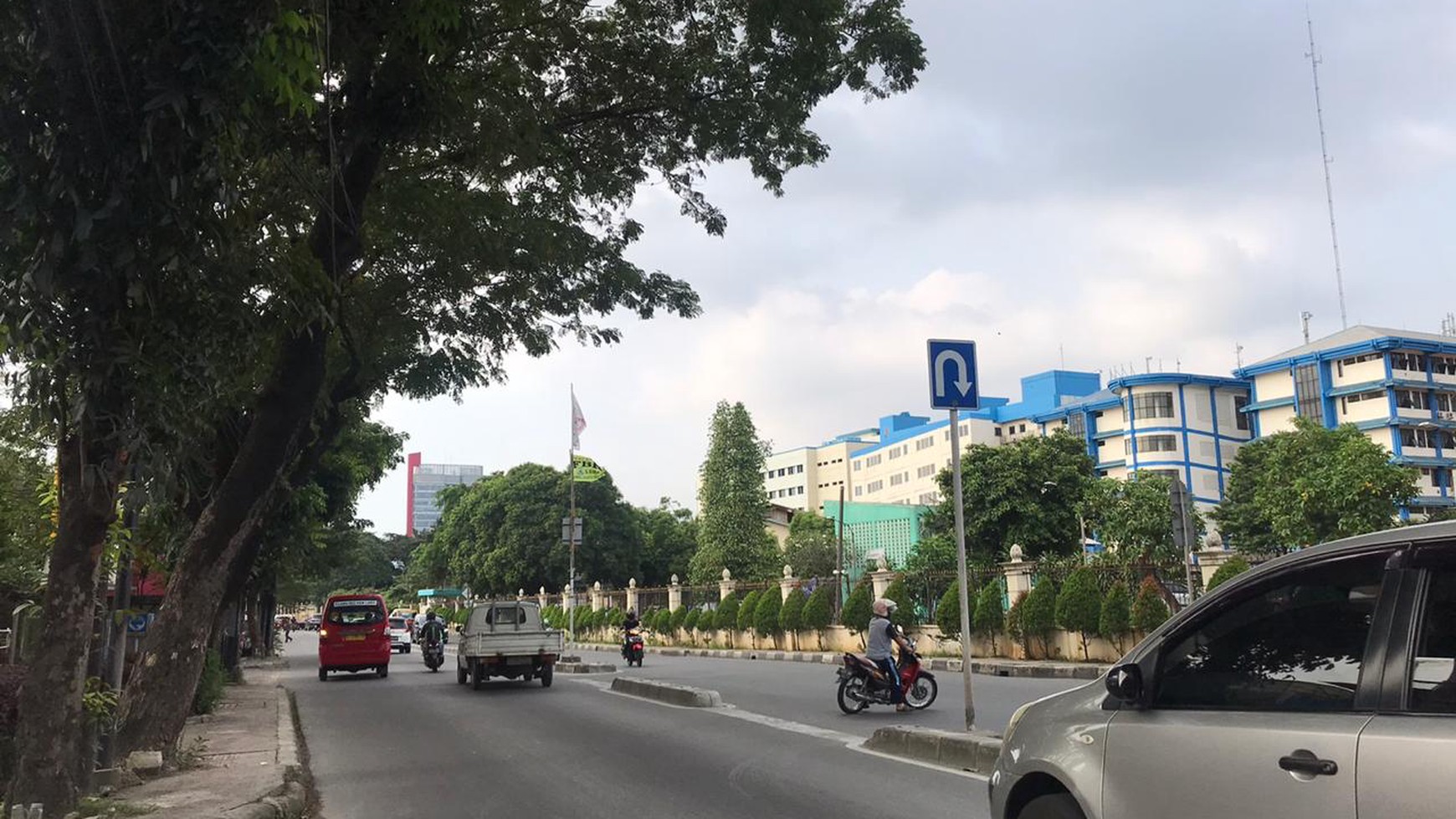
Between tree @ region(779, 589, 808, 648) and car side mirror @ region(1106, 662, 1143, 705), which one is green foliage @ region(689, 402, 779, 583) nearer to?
tree @ region(779, 589, 808, 648)

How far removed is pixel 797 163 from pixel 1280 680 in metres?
10.3

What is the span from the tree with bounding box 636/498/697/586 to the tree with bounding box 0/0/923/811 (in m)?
53.8

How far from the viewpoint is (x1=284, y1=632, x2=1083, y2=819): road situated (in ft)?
24.8

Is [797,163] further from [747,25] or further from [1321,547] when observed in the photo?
[1321,547]

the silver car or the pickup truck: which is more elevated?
the silver car

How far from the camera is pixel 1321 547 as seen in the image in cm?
330

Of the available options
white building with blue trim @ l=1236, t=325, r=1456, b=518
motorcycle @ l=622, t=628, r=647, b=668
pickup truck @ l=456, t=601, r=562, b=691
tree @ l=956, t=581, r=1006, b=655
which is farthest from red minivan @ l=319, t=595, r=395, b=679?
white building with blue trim @ l=1236, t=325, r=1456, b=518

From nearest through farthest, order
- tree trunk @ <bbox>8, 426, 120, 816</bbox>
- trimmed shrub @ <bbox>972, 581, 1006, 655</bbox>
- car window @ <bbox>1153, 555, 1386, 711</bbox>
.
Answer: car window @ <bbox>1153, 555, 1386, 711</bbox>
tree trunk @ <bbox>8, 426, 120, 816</bbox>
trimmed shrub @ <bbox>972, 581, 1006, 655</bbox>

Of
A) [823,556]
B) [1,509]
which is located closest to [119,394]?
[1,509]

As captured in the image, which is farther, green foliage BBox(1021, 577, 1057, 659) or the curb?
green foliage BBox(1021, 577, 1057, 659)

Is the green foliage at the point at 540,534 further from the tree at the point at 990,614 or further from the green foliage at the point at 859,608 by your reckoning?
the tree at the point at 990,614

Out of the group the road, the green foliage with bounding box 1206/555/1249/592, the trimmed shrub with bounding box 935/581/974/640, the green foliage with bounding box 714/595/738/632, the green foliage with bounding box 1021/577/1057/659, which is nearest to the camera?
the road

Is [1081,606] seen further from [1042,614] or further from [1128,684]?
[1128,684]

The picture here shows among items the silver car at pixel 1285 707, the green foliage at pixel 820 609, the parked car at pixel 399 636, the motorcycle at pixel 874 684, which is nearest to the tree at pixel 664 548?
the parked car at pixel 399 636
